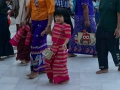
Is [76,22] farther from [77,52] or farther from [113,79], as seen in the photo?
[113,79]

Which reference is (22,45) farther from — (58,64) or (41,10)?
(58,64)

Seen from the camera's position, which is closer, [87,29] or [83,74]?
[83,74]

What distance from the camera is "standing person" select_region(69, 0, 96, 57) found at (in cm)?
633

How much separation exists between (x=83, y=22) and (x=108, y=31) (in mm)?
1241

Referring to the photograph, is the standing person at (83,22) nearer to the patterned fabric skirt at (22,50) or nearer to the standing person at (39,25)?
the patterned fabric skirt at (22,50)

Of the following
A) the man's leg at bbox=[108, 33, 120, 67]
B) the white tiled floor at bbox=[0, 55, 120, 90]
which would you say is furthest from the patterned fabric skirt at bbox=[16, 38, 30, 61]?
the man's leg at bbox=[108, 33, 120, 67]

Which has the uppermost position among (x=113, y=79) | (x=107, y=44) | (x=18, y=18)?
(x=18, y=18)

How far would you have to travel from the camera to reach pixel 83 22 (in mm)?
6539

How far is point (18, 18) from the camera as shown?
6215 millimetres

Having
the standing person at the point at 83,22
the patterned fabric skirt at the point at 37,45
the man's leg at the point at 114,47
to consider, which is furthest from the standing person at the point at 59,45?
the standing person at the point at 83,22

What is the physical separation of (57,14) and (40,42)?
0.63 meters

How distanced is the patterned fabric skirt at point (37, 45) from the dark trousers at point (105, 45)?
0.92 metres

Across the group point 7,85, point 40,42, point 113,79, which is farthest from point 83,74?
point 7,85

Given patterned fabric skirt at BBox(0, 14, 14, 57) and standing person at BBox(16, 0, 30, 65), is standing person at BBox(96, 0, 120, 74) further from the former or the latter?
patterned fabric skirt at BBox(0, 14, 14, 57)
